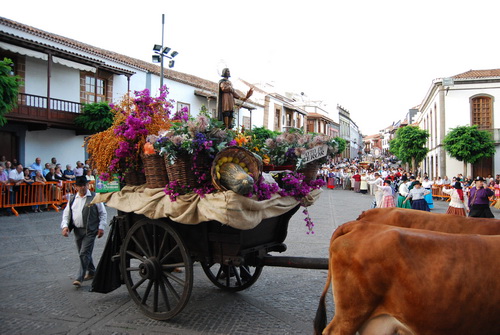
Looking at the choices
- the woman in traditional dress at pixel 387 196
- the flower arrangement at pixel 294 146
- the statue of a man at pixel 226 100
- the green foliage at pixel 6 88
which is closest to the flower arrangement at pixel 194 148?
the flower arrangement at pixel 294 146

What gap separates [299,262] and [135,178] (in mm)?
2523

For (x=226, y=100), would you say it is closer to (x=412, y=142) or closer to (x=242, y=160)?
(x=242, y=160)

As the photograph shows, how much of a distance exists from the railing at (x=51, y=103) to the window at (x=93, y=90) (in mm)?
1437

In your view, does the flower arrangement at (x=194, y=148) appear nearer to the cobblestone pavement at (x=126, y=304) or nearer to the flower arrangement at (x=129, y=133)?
the flower arrangement at (x=129, y=133)

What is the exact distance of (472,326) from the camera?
108 inches

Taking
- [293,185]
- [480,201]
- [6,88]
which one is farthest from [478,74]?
[293,185]

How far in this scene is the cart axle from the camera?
4250 mm

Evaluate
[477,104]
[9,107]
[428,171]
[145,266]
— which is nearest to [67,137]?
[9,107]

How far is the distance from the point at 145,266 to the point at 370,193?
2512 centimetres

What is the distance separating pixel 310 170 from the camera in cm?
532

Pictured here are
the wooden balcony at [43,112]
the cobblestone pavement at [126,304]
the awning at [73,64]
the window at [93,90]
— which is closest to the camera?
the cobblestone pavement at [126,304]

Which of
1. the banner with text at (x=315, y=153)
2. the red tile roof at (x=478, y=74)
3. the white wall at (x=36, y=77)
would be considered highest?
the red tile roof at (x=478, y=74)

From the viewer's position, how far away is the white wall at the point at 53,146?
18828mm

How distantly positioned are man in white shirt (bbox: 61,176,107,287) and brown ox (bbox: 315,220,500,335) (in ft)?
14.7
